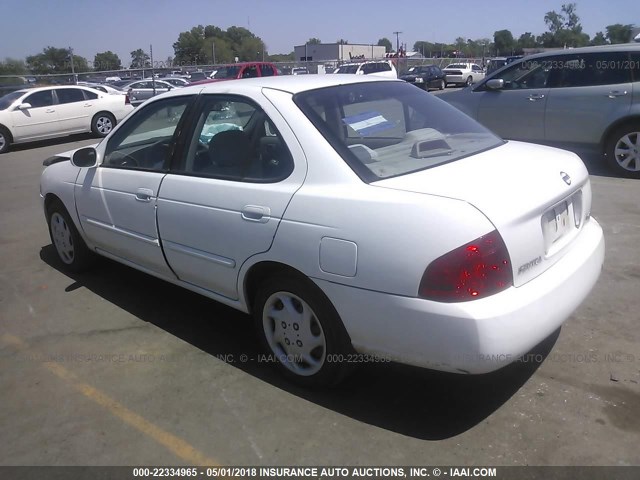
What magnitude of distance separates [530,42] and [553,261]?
3624 inches

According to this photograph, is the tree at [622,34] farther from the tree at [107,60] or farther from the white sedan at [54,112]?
the tree at [107,60]

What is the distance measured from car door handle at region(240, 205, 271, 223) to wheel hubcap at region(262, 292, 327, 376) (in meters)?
→ 0.42

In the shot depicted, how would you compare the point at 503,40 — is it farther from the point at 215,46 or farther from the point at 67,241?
the point at 67,241

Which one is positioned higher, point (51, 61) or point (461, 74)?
point (51, 61)

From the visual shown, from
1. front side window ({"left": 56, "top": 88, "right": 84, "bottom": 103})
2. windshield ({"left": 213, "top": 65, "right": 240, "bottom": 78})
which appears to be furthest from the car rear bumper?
windshield ({"left": 213, "top": 65, "right": 240, "bottom": 78})

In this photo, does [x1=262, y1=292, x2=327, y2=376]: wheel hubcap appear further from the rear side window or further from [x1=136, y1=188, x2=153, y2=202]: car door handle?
the rear side window

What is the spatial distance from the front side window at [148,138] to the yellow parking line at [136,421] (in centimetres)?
145

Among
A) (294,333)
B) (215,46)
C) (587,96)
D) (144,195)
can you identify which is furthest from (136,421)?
(215,46)

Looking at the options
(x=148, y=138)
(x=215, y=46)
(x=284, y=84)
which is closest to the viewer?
(x=284, y=84)

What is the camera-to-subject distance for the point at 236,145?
3430 millimetres

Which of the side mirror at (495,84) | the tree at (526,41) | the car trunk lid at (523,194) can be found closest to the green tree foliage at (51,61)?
the side mirror at (495,84)

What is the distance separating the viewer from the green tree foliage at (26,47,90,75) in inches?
1728

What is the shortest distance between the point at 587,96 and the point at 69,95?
12.7m

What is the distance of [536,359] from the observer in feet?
11.0
